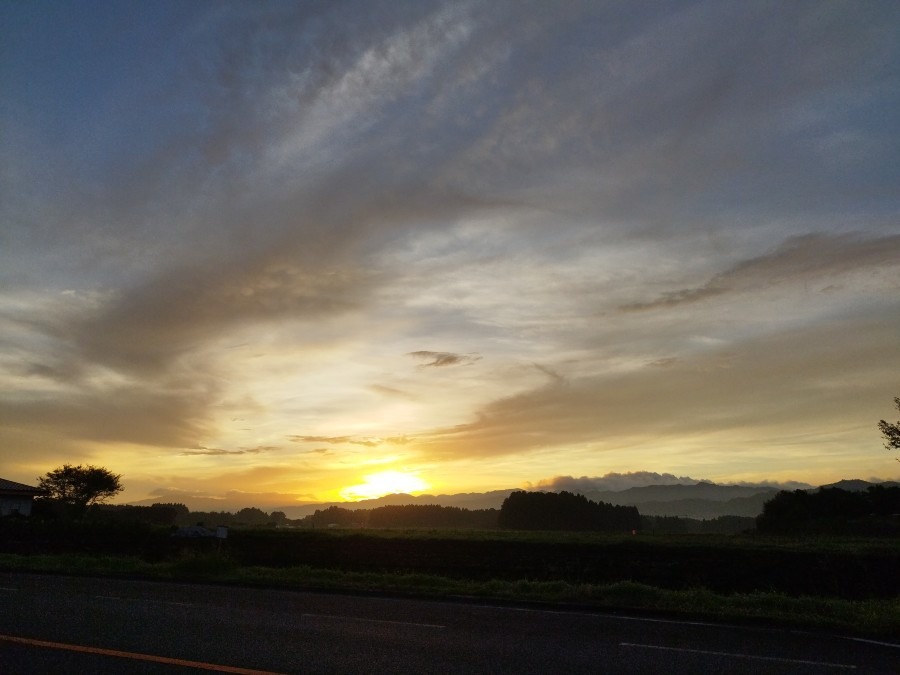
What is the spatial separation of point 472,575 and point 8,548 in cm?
2793

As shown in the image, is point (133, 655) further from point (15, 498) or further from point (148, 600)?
point (15, 498)

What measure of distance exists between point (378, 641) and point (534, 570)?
25107 mm

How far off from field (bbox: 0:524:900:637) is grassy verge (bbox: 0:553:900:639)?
0.04 meters

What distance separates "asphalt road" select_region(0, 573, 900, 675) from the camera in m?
8.76

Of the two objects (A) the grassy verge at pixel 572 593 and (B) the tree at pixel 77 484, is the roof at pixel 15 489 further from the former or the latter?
(A) the grassy verge at pixel 572 593

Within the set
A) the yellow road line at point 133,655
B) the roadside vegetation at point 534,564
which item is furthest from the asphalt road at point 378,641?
the roadside vegetation at point 534,564

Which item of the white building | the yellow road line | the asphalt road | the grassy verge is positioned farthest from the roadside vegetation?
the yellow road line

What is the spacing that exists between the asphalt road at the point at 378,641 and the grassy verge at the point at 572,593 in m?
1.38

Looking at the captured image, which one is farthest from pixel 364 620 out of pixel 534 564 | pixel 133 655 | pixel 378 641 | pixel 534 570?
pixel 534 564

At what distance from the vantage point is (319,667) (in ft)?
27.8

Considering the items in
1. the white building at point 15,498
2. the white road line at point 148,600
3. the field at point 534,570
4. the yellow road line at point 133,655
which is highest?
the white building at point 15,498

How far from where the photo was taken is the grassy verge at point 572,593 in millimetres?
13755

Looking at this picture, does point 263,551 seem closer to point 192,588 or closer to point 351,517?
point 192,588

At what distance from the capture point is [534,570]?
111 feet
